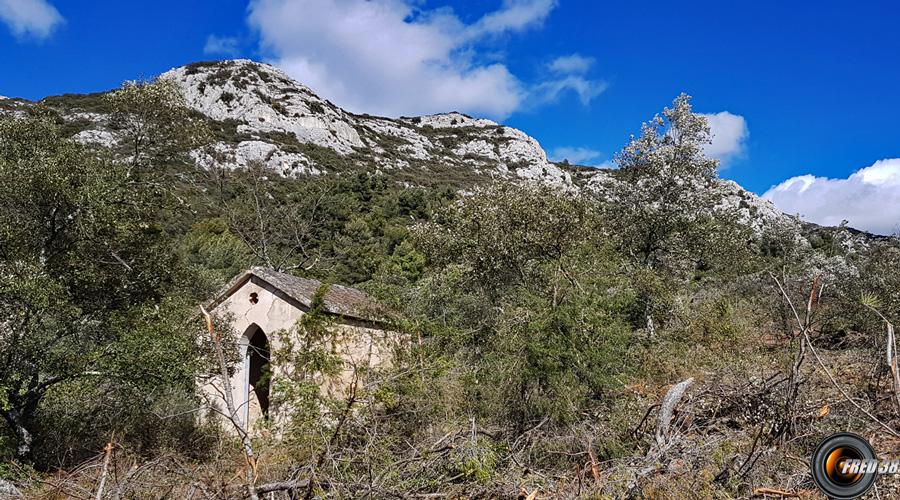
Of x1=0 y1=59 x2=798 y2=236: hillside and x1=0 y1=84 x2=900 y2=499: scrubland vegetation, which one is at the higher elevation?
x1=0 y1=59 x2=798 y2=236: hillside

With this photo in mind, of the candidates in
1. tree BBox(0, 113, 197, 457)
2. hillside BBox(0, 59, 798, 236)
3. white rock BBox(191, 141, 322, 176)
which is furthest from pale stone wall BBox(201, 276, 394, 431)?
white rock BBox(191, 141, 322, 176)

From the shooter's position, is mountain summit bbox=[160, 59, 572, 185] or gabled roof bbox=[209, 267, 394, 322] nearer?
gabled roof bbox=[209, 267, 394, 322]

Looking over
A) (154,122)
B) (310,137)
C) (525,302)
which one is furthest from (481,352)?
(310,137)

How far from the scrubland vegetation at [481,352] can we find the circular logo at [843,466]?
0.65 ft

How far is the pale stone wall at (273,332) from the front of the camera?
1301cm

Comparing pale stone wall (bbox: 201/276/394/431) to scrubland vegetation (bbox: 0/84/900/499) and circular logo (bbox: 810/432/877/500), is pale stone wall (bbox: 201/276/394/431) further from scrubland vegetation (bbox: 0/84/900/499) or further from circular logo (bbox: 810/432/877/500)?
circular logo (bbox: 810/432/877/500)

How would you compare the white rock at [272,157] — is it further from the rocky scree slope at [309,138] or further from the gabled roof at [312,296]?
the gabled roof at [312,296]

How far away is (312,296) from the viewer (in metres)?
14.2

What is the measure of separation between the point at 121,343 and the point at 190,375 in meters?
1.55

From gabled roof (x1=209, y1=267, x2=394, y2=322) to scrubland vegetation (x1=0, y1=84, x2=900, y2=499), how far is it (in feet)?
2.04

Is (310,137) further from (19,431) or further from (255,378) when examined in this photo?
(19,431)

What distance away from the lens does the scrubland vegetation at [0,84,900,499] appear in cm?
628

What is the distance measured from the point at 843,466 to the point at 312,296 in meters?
12.8

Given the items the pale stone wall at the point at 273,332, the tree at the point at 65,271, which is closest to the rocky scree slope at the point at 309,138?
the pale stone wall at the point at 273,332
